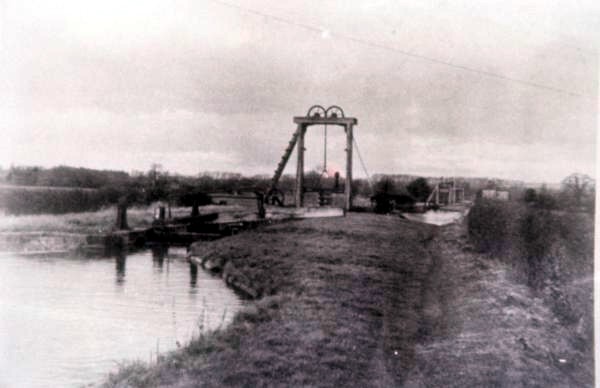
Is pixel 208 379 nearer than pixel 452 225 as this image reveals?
Yes

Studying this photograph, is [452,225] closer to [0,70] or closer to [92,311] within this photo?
[92,311]

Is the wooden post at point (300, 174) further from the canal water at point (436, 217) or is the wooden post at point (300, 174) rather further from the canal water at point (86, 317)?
the canal water at point (86, 317)

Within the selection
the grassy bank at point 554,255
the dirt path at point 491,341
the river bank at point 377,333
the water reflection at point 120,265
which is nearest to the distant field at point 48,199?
the water reflection at point 120,265

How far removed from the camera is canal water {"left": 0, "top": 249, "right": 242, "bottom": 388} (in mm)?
6848

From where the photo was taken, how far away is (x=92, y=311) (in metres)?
8.32

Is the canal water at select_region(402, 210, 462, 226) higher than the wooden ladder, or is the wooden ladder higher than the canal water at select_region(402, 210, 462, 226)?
the wooden ladder

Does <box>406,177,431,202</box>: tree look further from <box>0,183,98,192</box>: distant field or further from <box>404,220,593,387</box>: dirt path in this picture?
<box>0,183,98,192</box>: distant field

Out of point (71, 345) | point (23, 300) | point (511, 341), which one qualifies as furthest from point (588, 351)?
point (23, 300)

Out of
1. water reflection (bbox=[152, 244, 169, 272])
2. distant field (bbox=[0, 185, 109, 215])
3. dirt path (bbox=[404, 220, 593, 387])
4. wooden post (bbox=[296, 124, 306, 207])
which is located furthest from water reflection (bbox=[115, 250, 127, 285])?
dirt path (bbox=[404, 220, 593, 387])

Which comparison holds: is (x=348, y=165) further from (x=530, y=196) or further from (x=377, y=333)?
(x=377, y=333)

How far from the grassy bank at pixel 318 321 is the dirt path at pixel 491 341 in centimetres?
25

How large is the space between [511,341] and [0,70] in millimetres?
7061

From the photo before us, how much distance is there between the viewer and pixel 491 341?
6.17 meters

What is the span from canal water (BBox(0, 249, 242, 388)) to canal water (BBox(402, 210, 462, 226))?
7.49 meters
